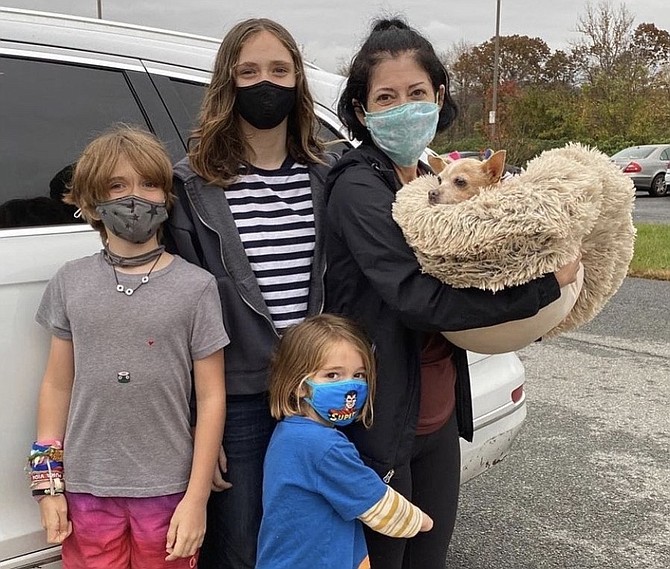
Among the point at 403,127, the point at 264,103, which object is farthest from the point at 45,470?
the point at 403,127

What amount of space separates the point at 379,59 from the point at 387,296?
69cm

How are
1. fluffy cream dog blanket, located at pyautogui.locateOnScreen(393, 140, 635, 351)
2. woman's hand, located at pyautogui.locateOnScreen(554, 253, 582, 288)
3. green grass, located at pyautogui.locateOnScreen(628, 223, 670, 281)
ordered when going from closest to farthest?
fluffy cream dog blanket, located at pyautogui.locateOnScreen(393, 140, 635, 351) → woman's hand, located at pyautogui.locateOnScreen(554, 253, 582, 288) → green grass, located at pyautogui.locateOnScreen(628, 223, 670, 281)

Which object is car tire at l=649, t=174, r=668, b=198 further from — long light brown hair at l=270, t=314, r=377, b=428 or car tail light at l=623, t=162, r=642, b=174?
long light brown hair at l=270, t=314, r=377, b=428

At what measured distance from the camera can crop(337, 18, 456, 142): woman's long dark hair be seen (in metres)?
2.08

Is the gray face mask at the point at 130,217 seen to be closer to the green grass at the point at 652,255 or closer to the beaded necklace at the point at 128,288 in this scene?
the beaded necklace at the point at 128,288

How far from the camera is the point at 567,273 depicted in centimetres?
185

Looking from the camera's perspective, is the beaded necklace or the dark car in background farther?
the dark car in background

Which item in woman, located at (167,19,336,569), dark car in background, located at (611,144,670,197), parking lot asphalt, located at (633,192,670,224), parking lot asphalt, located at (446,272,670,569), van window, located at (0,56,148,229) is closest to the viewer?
woman, located at (167,19,336,569)

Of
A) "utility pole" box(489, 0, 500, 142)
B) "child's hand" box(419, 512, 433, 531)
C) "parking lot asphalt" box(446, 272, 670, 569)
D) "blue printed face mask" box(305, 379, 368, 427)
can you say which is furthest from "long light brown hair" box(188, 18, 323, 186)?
"utility pole" box(489, 0, 500, 142)

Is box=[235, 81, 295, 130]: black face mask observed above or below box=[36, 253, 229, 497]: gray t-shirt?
above

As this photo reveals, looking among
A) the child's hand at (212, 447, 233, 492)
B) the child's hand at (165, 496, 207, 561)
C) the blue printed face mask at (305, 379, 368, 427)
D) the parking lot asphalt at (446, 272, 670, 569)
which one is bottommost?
the parking lot asphalt at (446, 272, 670, 569)

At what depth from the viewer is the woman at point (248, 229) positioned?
2053 mm

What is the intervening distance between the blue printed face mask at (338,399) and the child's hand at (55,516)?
27.6 inches

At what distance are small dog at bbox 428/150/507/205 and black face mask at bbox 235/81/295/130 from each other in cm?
50
